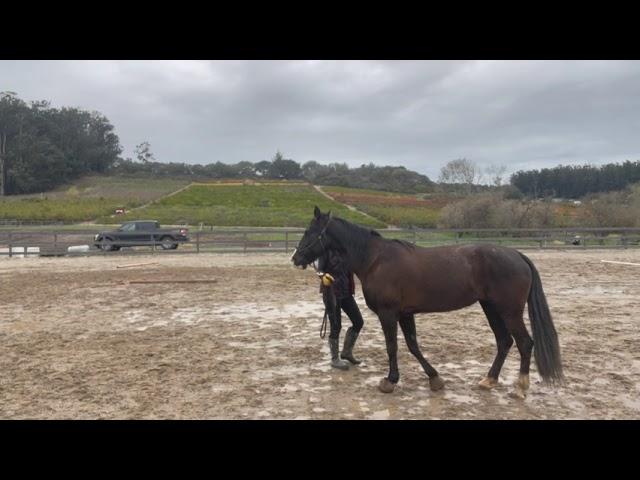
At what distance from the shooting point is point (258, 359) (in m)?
5.25

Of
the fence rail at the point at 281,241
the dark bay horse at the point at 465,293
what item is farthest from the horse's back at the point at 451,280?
the fence rail at the point at 281,241

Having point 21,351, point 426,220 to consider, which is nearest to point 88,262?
point 21,351

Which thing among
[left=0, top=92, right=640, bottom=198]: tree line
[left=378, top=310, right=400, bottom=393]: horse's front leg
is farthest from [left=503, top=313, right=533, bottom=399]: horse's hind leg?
[left=0, top=92, right=640, bottom=198]: tree line

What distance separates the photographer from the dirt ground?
12.6 feet

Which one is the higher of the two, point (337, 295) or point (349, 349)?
point (337, 295)

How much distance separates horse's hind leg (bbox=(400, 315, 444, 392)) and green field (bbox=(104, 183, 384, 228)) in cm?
2127

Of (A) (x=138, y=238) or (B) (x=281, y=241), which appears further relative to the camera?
(A) (x=138, y=238)

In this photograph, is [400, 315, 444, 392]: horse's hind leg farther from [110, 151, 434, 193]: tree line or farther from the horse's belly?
[110, 151, 434, 193]: tree line

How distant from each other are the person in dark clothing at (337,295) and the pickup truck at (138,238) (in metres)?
15.2

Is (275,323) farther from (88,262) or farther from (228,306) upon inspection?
(88,262)

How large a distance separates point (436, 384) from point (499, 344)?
0.76 metres

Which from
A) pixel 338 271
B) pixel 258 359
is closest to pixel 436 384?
pixel 338 271

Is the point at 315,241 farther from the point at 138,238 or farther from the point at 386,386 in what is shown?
the point at 138,238
